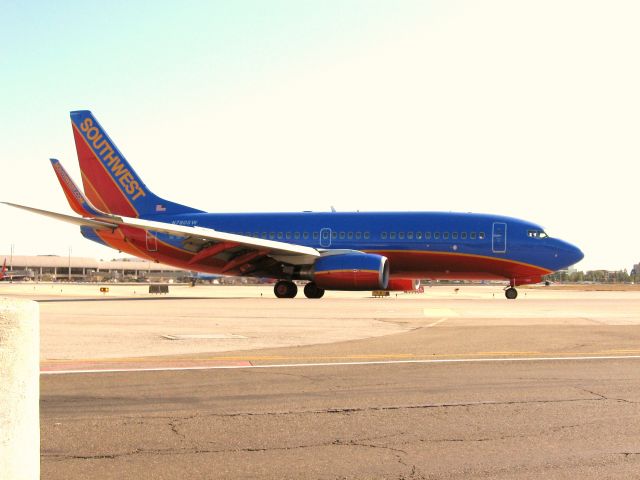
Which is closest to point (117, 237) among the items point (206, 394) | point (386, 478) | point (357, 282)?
point (357, 282)

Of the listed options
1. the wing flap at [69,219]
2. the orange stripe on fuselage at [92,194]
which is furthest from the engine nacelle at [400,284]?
the orange stripe on fuselage at [92,194]

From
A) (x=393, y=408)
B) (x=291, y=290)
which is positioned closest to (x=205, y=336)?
A: (x=393, y=408)

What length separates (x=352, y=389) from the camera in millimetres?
7895

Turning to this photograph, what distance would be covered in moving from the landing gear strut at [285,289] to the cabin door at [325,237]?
2.47 metres

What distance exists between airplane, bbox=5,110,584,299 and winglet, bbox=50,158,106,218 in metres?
0.05

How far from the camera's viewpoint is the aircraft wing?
29.7 meters

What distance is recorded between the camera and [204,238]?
1232 inches

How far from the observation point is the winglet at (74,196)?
34.7 metres

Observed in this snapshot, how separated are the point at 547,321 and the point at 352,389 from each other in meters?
11.7

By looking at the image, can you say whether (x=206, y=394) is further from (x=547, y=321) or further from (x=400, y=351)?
(x=547, y=321)

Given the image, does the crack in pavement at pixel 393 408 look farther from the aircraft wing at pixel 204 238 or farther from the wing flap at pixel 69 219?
the wing flap at pixel 69 219

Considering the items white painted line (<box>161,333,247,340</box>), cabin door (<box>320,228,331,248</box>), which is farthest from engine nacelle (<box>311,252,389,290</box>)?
white painted line (<box>161,333,247,340</box>)

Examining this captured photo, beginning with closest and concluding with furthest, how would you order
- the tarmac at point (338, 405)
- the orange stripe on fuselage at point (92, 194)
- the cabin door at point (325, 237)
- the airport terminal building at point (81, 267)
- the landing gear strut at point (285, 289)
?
the tarmac at point (338, 405) → the landing gear strut at point (285, 289) → the cabin door at point (325, 237) → the orange stripe on fuselage at point (92, 194) → the airport terminal building at point (81, 267)

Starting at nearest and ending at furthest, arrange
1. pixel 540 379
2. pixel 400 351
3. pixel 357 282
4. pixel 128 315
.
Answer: pixel 540 379
pixel 400 351
pixel 128 315
pixel 357 282
